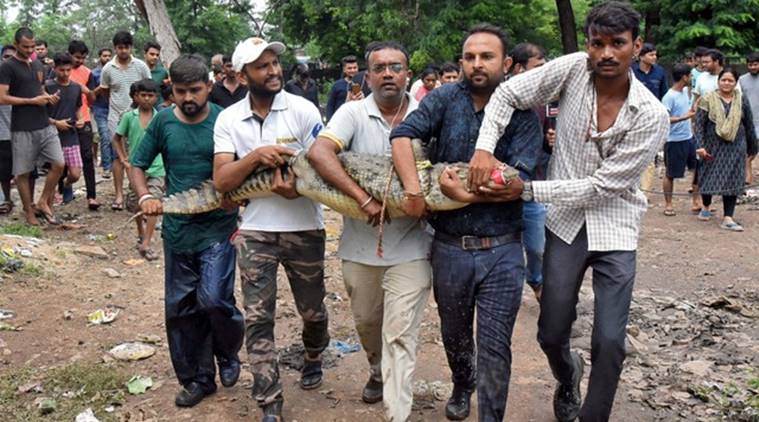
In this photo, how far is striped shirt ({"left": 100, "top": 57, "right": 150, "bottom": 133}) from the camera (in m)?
9.20

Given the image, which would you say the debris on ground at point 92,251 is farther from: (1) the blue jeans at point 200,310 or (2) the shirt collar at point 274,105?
(2) the shirt collar at point 274,105

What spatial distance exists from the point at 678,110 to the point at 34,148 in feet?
26.4

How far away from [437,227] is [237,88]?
5417 mm

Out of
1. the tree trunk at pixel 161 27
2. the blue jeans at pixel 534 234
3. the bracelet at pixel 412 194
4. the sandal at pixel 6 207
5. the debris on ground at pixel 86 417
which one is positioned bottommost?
the debris on ground at pixel 86 417

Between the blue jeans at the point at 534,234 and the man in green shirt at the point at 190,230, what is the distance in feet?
7.49

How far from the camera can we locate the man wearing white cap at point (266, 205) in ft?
12.2

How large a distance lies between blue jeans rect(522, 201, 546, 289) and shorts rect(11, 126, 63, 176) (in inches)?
216

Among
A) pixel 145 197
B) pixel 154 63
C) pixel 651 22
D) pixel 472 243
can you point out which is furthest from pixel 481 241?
pixel 651 22

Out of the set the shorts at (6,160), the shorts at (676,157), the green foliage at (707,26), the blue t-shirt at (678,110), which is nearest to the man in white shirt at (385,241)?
the shorts at (6,160)

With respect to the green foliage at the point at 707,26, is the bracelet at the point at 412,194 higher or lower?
lower

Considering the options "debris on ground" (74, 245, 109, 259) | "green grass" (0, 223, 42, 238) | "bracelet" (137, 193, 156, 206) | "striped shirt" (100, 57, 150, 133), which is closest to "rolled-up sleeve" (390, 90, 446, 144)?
"bracelet" (137, 193, 156, 206)

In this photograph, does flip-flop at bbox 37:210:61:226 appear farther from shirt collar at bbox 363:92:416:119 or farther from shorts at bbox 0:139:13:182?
shirt collar at bbox 363:92:416:119

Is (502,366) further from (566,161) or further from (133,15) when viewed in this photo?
(133,15)

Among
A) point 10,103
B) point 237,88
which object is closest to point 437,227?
point 237,88
